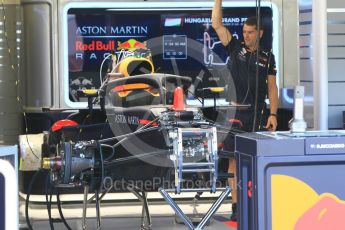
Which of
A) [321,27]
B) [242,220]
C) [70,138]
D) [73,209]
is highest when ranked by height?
[321,27]

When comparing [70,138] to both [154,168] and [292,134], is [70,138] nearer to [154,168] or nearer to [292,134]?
[154,168]

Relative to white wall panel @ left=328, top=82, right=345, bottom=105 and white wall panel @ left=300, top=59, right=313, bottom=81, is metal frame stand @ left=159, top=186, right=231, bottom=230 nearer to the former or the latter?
white wall panel @ left=300, top=59, right=313, bottom=81

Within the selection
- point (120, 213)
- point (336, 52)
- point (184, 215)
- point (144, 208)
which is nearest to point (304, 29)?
point (336, 52)

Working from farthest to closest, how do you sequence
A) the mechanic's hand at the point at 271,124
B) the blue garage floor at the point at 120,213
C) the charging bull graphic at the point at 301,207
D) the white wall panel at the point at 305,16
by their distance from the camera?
the blue garage floor at the point at 120,213
the mechanic's hand at the point at 271,124
the white wall panel at the point at 305,16
the charging bull graphic at the point at 301,207

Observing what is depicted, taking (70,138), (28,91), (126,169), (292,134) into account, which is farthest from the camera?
(28,91)

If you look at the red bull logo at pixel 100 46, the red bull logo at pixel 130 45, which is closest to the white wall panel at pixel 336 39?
the red bull logo at pixel 130 45

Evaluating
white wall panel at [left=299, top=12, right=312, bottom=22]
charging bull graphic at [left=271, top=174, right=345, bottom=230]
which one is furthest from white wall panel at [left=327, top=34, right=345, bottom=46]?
charging bull graphic at [left=271, top=174, right=345, bottom=230]

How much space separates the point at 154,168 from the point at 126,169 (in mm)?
194

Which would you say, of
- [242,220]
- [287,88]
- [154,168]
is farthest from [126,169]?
[287,88]

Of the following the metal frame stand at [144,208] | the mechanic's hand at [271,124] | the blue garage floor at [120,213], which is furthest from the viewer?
the blue garage floor at [120,213]

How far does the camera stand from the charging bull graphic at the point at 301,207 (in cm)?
338

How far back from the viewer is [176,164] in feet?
13.8

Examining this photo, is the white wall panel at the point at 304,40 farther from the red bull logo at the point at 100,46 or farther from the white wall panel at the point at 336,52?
the red bull logo at the point at 100,46

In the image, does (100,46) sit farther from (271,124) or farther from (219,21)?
(271,124)
